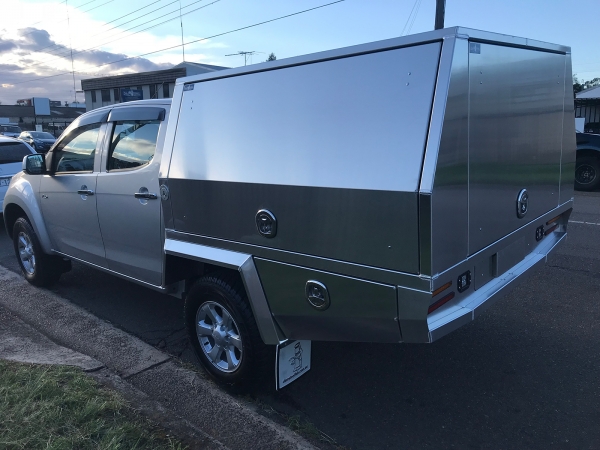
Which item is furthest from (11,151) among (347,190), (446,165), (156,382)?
(446,165)

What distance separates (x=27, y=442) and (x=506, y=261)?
297 cm

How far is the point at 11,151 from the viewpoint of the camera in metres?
9.52

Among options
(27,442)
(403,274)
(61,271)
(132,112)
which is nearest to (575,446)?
(403,274)

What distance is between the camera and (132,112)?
425cm

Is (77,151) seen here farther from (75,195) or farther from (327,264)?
(327,264)

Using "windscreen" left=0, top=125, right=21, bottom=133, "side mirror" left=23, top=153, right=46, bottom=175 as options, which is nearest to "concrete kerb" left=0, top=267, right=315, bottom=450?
"side mirror" left=23, top=153, right=46, bottom=175

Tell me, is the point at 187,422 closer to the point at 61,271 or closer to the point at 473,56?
the point at 473,56

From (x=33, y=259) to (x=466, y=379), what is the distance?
187 inches

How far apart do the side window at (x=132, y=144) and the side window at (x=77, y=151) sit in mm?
329

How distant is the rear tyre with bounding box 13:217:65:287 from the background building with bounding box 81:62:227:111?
32240 mm

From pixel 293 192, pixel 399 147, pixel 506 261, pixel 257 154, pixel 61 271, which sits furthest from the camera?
pixel 61 271

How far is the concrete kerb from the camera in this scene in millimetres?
3158

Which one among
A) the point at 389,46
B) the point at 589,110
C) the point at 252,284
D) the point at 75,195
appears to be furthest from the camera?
the point at 589,110

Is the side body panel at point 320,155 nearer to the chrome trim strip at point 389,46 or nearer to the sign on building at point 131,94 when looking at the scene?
the chrome trim strip at point 389,46
